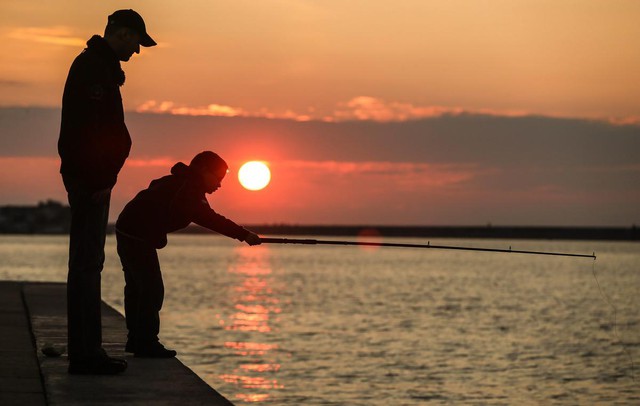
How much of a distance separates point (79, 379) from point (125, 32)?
210 cm

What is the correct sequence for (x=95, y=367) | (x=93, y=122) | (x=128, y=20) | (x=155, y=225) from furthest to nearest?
(x=155, y=225)
(x=95, y=367)
(x=128, y=20)
(x=93, y=122)

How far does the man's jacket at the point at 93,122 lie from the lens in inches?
265

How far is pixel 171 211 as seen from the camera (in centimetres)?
782

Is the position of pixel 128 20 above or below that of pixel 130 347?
above

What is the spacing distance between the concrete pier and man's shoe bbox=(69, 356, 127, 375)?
0.04 metres

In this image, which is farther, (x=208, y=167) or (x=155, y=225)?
(x=155, y=225)

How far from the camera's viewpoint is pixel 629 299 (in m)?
52.3

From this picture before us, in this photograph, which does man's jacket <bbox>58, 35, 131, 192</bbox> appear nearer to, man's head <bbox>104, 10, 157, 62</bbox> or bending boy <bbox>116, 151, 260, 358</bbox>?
man's head <bbox>104, 10, 157, 62</bbox>

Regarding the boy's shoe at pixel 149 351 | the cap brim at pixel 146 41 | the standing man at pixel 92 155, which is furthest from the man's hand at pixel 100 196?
the boy's shoe at pixel 149 351

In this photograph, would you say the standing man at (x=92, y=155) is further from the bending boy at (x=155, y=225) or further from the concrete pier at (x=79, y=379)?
the bending boy at (x=155, y=225)

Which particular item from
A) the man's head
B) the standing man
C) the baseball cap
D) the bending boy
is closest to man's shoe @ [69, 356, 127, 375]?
the standing man

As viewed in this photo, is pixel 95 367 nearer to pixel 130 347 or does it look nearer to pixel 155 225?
pixel 130 347

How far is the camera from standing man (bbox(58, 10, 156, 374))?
6.75m

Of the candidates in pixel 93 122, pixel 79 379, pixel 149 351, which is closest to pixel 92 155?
pixel 93 122
